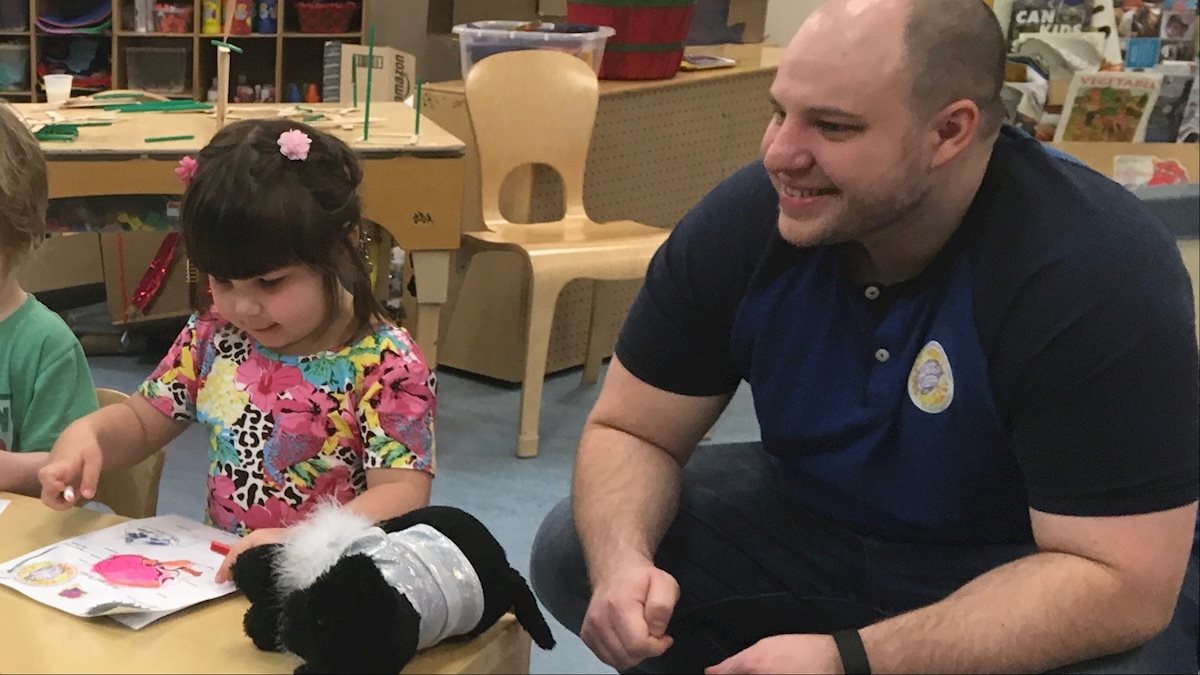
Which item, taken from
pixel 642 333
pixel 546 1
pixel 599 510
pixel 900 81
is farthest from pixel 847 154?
pixel 546 1

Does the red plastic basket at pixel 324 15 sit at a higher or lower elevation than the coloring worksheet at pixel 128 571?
higher

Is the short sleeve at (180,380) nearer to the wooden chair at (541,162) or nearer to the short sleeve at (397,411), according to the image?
the short sleeve at (397,411)

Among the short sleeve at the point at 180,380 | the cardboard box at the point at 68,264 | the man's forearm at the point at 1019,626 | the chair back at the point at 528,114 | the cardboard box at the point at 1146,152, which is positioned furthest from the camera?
the cardboard box at the point at 68,264

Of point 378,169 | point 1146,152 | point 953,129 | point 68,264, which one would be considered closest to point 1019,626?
point 953,129

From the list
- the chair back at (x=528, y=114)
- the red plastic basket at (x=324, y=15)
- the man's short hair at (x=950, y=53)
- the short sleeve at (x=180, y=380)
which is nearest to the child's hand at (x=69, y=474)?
the short sleeve at (x=180, y=380)

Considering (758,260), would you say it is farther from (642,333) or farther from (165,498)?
(165,498)

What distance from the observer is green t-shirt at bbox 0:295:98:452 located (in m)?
1.45

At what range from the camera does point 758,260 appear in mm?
1404

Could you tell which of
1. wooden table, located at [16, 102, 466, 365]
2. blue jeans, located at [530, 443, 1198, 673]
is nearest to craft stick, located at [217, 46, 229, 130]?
wooden table, located at [16, 102, 466, 365]

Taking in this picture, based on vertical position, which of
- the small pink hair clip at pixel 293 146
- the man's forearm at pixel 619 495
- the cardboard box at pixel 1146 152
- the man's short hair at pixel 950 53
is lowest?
the man's forearm at pixel 619 495

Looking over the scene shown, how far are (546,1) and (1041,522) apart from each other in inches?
120

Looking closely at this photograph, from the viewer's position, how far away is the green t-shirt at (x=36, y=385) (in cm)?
145

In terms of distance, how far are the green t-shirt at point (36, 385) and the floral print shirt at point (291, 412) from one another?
0.43 feet

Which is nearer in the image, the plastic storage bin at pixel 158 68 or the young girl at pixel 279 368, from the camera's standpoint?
the young girl at pixel 279 368
